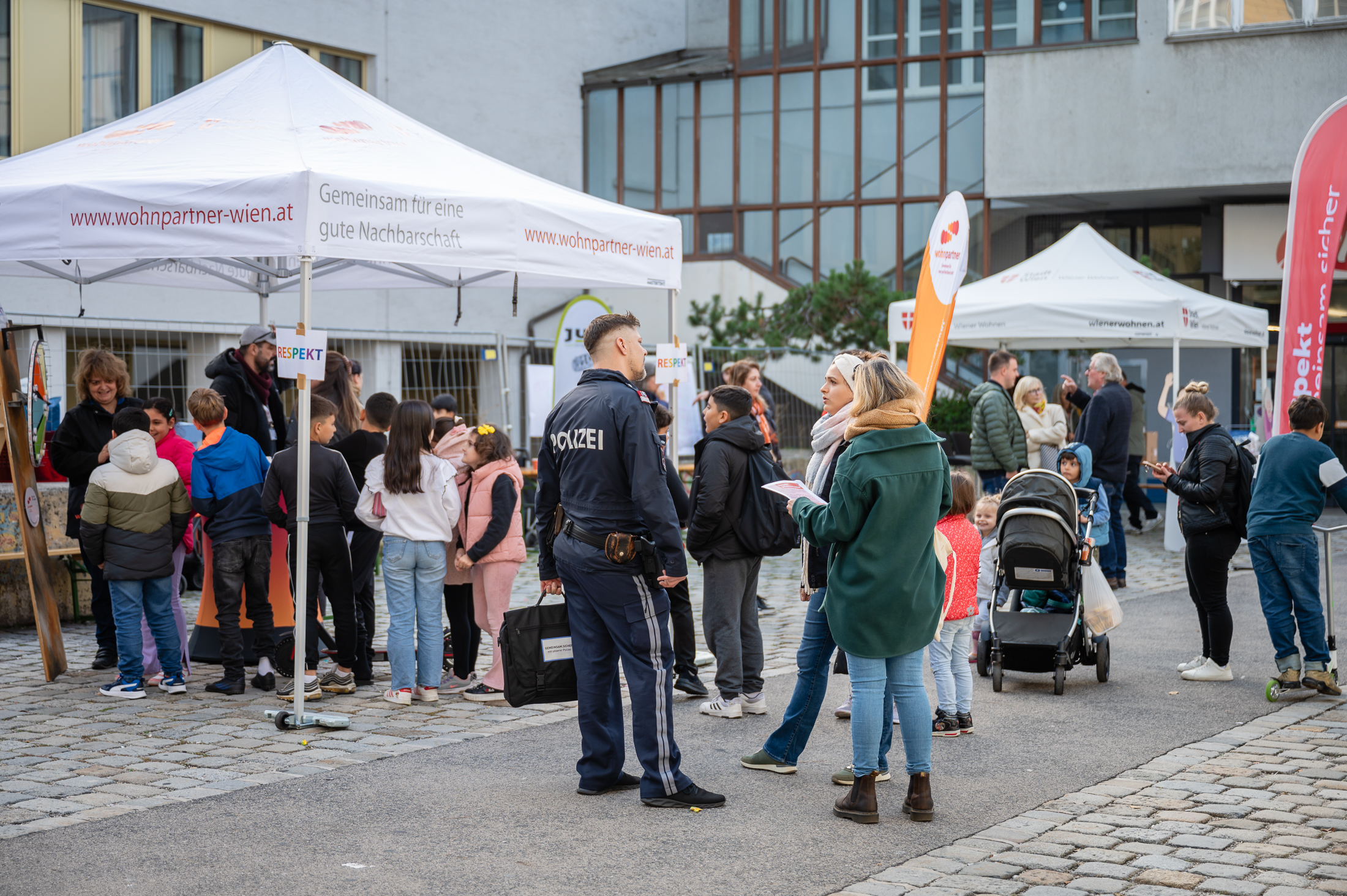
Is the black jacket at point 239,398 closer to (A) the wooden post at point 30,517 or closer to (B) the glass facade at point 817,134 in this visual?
(A) the wooden post at point 30,517

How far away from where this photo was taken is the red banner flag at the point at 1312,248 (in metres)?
9.19

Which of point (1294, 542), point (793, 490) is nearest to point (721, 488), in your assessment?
point (793, 490)

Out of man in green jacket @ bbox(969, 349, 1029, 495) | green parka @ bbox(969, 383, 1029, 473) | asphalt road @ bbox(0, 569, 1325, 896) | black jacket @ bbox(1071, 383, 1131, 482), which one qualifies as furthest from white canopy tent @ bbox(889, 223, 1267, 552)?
asphalt road @ bbox(0, 569, 1325, 896)

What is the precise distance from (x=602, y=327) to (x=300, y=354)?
6.21ft

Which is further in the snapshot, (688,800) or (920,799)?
(688,800)

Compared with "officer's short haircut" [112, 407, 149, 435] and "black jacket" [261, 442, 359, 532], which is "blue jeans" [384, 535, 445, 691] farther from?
"officer's short haircut" [112, 407, 149, 435]

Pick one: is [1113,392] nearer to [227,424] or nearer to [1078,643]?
[1078,643]

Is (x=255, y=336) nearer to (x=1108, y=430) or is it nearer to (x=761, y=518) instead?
(x=761, y=518)

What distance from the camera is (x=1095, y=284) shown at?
15469mm

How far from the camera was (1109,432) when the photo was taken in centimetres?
1320

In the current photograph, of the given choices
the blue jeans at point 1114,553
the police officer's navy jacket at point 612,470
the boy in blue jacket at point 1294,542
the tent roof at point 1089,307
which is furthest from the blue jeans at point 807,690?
the tent roof at point 1089,307

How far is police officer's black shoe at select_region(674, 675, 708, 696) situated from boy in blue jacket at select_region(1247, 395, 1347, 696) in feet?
10.4

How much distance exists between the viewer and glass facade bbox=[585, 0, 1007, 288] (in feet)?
76.7

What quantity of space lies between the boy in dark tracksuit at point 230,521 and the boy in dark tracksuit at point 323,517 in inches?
8.2
